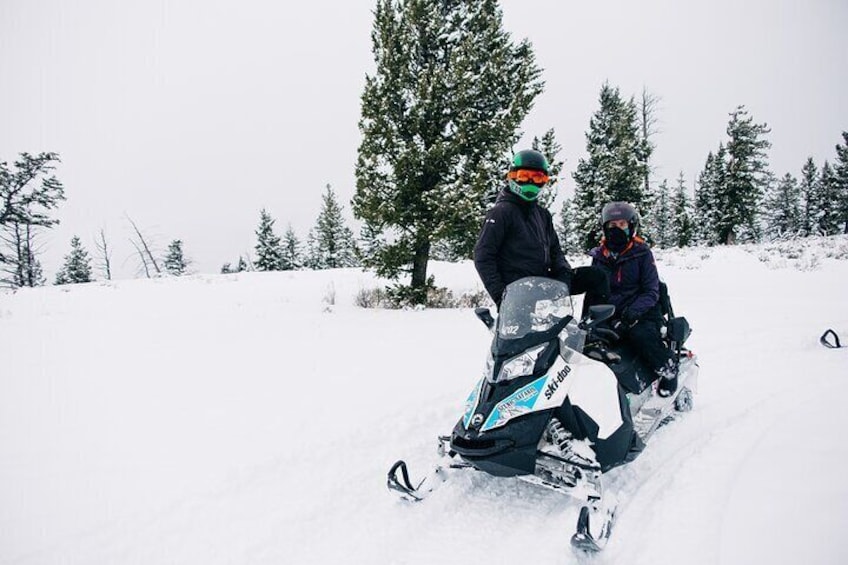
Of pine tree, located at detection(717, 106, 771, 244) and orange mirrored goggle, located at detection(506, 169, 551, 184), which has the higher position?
pine tree, located at detection(717, 106, 771, 244)

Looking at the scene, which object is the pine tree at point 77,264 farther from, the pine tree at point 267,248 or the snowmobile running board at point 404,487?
the snowmobile running board at point 404,487

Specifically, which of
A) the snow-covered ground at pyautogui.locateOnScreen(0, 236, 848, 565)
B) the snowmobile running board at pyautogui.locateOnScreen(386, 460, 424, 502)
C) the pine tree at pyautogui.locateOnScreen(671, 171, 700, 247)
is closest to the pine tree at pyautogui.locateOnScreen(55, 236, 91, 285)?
the snow-covered ground at pyautogui.locateOnScreen(0, 236, 848, 565)

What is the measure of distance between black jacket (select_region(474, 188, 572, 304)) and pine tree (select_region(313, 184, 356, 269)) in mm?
38151

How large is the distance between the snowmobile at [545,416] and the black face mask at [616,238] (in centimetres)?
128

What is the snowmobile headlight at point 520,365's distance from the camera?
115 inches

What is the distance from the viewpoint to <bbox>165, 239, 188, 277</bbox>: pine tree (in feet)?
145

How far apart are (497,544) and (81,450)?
3.36 meters

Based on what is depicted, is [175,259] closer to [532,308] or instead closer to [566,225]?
[566,225]

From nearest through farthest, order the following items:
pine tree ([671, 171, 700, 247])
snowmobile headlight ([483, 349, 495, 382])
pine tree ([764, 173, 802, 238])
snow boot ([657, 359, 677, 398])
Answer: snowmobile headlight ([483, 349, 495, 382]), snow boot ([657, 359, 677, 398]), pine tree ([671, 171, 700, 247]), pine tree ([764, 173, 802, 238])

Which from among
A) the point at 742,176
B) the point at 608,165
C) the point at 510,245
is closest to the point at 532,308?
the point at 510,245

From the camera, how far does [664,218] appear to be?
5012 cm

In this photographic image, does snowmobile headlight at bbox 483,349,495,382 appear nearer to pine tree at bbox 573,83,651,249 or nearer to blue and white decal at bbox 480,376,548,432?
blue and white decal at bbox 480,376,548,432

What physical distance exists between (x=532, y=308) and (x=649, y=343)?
1798 mm

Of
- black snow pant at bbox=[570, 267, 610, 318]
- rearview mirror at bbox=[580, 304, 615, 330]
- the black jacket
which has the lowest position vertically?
rearview mirror at bbox=[580, 304, 615, 330]
